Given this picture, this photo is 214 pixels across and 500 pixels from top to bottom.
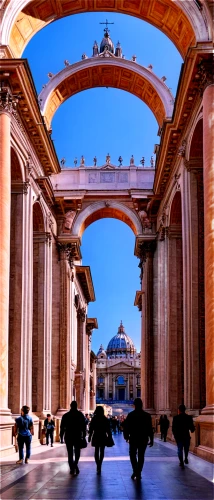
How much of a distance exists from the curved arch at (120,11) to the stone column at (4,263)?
324 centimetres

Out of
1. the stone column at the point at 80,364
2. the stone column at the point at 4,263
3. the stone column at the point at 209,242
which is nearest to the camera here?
the stone column at the point at 209,242

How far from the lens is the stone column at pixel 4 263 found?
19891 mm

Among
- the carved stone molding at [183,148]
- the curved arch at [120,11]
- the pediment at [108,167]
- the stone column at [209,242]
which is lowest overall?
the stone column at [209,242]

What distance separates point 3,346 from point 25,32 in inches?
517

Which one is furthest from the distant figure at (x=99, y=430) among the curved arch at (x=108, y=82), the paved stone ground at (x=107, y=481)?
the curved arch at (x=108, y=82)

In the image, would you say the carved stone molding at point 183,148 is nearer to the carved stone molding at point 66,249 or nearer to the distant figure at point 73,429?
the distant figure at point 73,429

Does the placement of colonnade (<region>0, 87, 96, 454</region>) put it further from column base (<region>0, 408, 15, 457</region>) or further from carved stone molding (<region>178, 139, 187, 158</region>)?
carved stone molding (<region>178, 139, 187, 158</region>)

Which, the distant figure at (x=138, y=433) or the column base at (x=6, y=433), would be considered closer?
the distant figure at (x=138, y=433)

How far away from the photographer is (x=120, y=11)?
3031 centimetres

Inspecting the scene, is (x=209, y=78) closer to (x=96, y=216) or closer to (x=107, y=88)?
(x=107, y=88)

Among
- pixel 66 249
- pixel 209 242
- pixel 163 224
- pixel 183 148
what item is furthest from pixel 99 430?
pixel 66 249

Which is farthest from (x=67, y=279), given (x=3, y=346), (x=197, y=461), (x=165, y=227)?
(x=197, y=461)

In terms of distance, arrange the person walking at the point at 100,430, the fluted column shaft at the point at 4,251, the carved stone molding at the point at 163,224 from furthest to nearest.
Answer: the carved stone molding at the point at 163,224
the fluted column shaft at the point at 4,251
the person walking at the point at 100,430

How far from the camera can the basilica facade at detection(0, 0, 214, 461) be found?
2111 cm
